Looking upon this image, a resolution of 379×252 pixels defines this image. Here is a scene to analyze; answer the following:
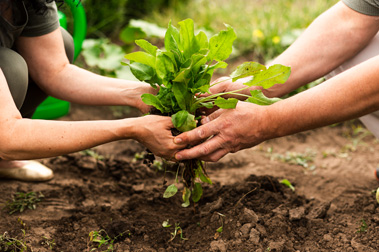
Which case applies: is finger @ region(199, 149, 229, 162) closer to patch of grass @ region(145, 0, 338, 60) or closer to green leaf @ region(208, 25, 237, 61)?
green leaf @ region(208, 25, 237, 61)

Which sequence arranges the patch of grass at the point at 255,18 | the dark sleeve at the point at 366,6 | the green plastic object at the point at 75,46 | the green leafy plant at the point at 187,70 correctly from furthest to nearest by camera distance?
the patch of grass at the point at 255,18, the green plastic object at the point at 75,46, the dark sleeve at the point at 366,6, the green leafy plant at the point at 187,70

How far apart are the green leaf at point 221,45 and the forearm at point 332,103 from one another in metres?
0.30

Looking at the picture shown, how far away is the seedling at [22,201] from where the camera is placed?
2189mm

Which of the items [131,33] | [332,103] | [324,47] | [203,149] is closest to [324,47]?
[324,47]

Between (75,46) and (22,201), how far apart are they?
1161 millimetres

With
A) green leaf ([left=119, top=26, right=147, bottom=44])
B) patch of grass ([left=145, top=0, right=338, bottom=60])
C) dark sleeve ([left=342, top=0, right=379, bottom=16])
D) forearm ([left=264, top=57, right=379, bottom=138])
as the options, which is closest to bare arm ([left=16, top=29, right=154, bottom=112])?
forearm ([left=264, top=57, right=379, bottom=138])

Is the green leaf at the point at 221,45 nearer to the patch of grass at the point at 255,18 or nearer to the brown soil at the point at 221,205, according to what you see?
the brown soil at the point at 221,205

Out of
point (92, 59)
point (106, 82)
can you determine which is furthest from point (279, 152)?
point (92, 59)

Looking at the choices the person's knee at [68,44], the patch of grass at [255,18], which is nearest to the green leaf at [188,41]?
the person's knee at [68,44]

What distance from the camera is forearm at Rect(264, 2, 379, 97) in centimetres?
229

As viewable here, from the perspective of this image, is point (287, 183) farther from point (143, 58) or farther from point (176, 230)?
point (143, 58)

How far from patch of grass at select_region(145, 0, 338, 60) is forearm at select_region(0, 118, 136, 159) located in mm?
2376

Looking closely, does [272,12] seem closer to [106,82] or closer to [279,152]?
[279,152]

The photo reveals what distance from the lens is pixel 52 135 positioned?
1.73 metres
